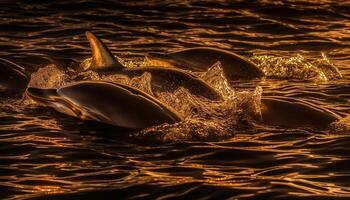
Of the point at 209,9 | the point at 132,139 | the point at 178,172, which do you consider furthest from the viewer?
the point at 209,9

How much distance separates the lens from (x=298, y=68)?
495 inches

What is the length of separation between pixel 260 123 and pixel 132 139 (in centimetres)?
140

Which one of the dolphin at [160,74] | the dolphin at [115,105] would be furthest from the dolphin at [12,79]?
the dolphin at [115,105]

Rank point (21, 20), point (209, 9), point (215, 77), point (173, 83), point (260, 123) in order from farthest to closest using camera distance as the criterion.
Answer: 1. point (209, 9)
2. point (21, 20)
3. point (215, 77)
4. point (173, 83)
5. point (260, 123)

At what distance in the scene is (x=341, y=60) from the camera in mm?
13430

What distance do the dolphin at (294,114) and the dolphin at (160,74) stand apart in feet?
2.39

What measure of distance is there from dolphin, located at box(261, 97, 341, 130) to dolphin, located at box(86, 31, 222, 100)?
0.73 metres

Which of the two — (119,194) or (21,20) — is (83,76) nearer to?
(119,194)

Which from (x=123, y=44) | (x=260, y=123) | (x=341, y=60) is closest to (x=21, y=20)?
(x=123, y=44)

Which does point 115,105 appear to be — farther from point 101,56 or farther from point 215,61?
point 215,61

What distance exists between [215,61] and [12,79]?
2.81 metres

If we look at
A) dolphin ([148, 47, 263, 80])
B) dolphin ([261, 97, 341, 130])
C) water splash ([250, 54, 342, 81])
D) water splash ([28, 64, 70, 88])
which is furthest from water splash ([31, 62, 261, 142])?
water splash ([250, 54, 342, 81])

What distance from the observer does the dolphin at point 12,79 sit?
10.7m

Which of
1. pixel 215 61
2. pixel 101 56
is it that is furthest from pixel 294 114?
pixel 215 61
